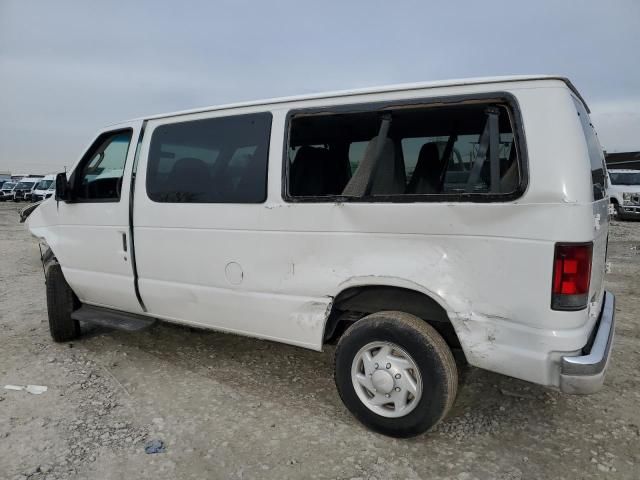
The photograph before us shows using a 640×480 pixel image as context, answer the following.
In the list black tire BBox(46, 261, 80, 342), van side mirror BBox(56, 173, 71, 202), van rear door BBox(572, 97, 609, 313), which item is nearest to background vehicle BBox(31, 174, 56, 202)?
black tire BBox(46, 261, 80, 342)

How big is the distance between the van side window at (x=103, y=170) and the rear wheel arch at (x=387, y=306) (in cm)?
215

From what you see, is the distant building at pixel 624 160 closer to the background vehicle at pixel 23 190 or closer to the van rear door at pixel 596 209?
the van rear door at pixel 596 209

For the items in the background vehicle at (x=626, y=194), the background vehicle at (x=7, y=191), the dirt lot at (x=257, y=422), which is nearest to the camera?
the dirt lot at (x=257, y=422)

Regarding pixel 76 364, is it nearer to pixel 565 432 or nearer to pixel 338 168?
pixel 338 168

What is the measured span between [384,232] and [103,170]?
9.17 feet

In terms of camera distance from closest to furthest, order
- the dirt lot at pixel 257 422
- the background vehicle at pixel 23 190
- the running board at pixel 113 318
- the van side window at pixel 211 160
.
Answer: the dirt lot at pixel 257 422 → the van side window at pixel 211 160 → the running board at pixel 113 318 → the background vehicle at pixel 23 190

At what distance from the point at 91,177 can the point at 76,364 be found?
5.39 ft

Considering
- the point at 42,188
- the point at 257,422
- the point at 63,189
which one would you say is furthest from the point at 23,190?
the point at 257,422

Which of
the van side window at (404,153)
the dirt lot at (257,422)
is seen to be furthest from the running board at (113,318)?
the van side window at (404,153)

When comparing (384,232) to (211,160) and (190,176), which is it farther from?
(190,176)

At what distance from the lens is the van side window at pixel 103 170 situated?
4.20 metres

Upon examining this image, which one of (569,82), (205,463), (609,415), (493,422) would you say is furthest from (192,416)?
(569,82)

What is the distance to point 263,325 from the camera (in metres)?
3.44

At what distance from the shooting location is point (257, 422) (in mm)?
3221
